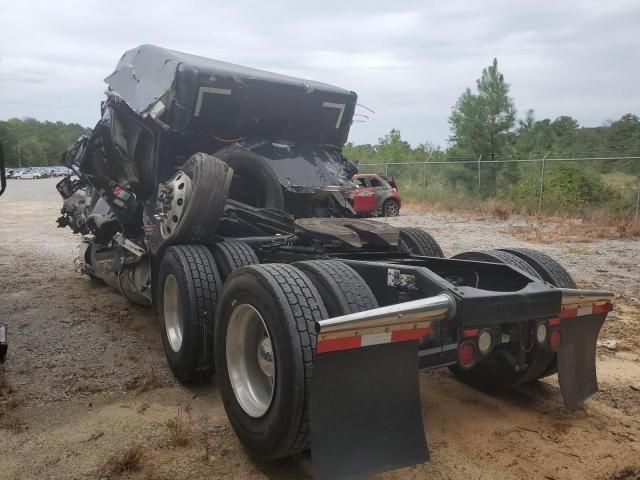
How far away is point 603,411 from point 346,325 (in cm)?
230

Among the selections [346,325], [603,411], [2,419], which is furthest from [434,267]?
[2,419]

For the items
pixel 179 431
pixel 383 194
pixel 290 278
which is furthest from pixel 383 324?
pixel 383 194

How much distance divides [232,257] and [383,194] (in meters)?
15.2

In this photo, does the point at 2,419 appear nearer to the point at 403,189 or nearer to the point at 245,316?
the point at 245,316

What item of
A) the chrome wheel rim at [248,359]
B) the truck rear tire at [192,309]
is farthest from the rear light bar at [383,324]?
the truck rear tire at [192,309]

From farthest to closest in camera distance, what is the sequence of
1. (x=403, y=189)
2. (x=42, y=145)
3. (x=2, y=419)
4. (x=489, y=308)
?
(x=42, y=145), (x=403, y=189), (x=2, y=419), (x=489, y=308)

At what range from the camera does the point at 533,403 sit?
13.2 feet

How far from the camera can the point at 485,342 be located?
3.13 meters

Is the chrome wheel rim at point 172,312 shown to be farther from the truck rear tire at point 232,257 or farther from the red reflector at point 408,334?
the red reflector at point 408,334

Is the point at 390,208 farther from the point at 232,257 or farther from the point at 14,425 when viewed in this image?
the point at 14,425

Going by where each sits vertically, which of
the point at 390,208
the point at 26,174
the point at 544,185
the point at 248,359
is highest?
the point at 544,185

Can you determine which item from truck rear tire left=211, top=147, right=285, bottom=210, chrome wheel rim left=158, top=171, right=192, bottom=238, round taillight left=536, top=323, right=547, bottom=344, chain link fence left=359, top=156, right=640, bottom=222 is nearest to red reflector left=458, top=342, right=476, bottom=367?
round taillight left=536, top=323, right=547, bottom=344

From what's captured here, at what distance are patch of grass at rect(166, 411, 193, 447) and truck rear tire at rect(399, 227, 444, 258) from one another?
2.64 meters

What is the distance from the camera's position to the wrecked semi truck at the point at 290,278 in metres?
2.77
